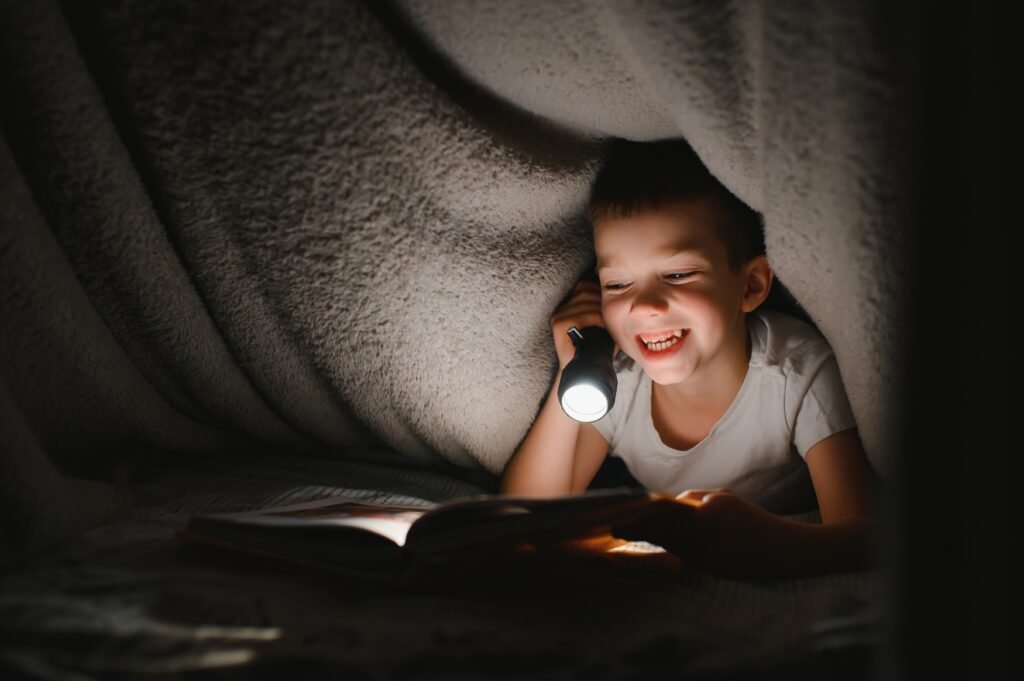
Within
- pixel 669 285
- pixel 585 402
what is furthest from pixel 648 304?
pixel 585 402

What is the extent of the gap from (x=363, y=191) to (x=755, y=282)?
0.55 metres

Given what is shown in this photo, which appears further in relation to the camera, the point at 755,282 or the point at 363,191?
the point at 755,282

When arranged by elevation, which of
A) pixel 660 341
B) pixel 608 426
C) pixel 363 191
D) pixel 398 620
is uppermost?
pixel 363 191

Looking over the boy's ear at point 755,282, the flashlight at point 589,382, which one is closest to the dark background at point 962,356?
the flashlight at point 589,382

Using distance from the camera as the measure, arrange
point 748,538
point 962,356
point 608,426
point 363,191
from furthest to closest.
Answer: point 608,426 < point 363,191 < point 748,538 < point 962,356

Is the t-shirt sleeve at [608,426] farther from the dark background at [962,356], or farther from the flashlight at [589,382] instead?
the dark background at [962,356]

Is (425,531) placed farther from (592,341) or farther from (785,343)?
(785,343)

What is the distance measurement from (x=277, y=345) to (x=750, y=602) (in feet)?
2.01

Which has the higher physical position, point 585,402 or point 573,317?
point 573,317

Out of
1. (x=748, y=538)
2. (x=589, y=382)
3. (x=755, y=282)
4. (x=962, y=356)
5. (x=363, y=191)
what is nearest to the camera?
(x=962, y=356)

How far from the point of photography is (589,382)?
2.81ft

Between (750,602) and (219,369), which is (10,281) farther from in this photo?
(750,602)

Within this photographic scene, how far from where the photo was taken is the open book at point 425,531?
529 mm

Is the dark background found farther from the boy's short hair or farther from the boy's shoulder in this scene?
the boy's shoulder
